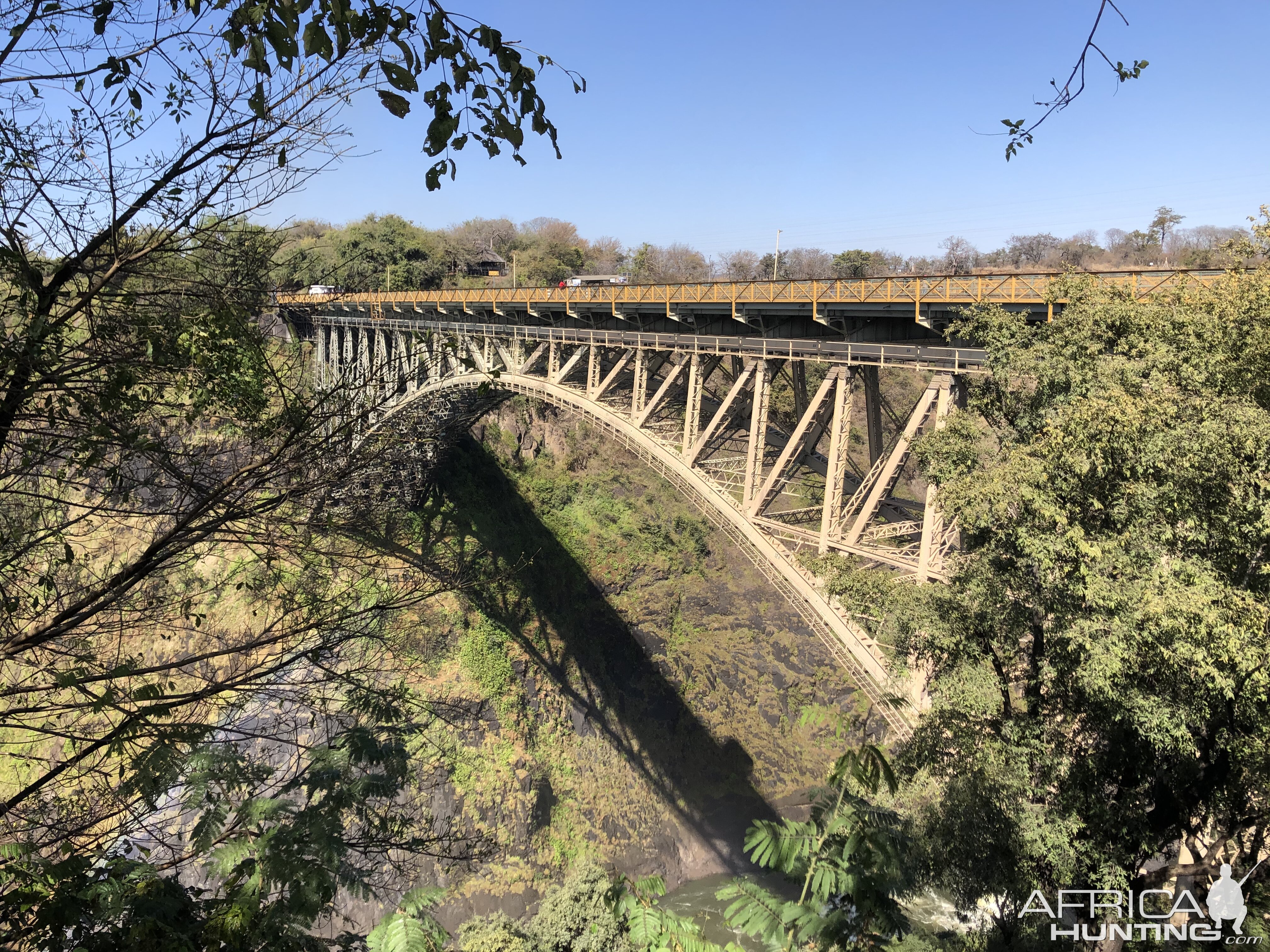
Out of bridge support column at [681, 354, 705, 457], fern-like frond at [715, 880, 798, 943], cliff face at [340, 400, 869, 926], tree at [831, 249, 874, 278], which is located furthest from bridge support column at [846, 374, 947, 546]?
tree at [831, 249, 874, 278]

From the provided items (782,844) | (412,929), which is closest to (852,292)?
(782,844)

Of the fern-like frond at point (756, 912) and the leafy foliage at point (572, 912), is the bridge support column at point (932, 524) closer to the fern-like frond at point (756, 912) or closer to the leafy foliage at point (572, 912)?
the fern-like frond at point (756, 912)

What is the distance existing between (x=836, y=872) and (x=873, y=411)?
389 inches

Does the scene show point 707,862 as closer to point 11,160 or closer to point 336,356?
point 336,356

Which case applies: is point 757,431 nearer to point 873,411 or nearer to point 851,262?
point 873,411

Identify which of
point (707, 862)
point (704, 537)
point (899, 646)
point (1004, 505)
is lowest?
point (707, 862)

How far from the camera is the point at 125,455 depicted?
13.2 feet

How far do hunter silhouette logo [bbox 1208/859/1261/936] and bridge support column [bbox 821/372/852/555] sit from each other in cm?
625

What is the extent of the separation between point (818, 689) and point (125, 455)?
2735cm

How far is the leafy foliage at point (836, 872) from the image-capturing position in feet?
12.1

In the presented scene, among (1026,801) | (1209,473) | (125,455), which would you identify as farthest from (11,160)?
(1026,801)

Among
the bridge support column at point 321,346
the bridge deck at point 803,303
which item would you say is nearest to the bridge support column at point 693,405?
the bridge deck at point 803,303

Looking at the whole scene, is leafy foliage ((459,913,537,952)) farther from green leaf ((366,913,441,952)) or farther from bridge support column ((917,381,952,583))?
green leaf ((366,913,441,952))

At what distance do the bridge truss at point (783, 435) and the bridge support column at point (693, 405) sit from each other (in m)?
0.03
